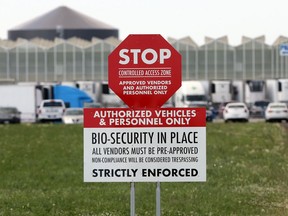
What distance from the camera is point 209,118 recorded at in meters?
69.8

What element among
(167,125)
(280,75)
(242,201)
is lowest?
(242,201)

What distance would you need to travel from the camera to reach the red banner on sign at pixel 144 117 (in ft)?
36.6

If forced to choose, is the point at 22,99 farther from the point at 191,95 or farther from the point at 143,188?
the point at 143,188

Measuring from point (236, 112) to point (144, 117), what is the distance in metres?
57.9

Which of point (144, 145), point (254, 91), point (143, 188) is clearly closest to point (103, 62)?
point (254, 91)

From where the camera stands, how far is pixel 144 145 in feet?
36.9

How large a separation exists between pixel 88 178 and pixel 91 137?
43cm

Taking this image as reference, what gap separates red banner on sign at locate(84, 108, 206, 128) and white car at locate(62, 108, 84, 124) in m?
54.4

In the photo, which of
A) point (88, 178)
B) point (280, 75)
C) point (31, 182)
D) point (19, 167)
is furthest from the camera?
point (280, 75)

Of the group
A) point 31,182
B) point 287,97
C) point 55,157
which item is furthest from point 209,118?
point 31,182

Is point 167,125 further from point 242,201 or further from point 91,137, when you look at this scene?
point 242,201

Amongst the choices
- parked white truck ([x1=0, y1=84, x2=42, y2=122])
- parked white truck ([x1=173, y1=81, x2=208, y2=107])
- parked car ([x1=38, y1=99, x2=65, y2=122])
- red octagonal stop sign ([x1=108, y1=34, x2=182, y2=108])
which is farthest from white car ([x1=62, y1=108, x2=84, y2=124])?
red octagonal stop sign ([x1=108, y1=34, x2=182, y2=108])

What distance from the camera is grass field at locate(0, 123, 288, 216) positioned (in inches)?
656

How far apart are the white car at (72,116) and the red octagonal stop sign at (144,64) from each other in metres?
54.5
